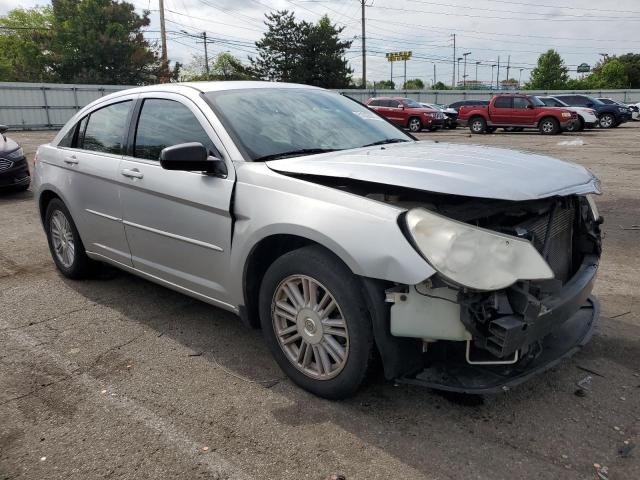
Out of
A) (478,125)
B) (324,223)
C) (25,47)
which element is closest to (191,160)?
(324,223)

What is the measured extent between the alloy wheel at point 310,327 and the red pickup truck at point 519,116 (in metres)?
23.9

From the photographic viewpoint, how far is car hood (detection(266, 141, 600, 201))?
2.56 meters

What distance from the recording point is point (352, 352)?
2729 mm

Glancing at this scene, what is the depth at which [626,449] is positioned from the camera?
8.27 ft

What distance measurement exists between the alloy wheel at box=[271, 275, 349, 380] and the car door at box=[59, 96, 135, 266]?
167 centimetres

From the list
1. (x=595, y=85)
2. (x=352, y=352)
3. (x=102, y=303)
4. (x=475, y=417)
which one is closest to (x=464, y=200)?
(x=352, y=352)

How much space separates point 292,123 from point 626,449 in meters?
2.58

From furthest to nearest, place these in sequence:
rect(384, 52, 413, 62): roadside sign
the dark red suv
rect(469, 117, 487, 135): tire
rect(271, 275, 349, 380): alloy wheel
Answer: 1. rect(384, 52, 413, 62): roadside sign
2. the dark red suv
3. rect(469, 117, 487, 135): tire
4. rect(271, 275, 349, 380): alloy wheel

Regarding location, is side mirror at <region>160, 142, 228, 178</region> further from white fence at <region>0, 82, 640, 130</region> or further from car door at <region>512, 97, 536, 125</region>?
white fence at <region>0, 82, 640, 130</region>

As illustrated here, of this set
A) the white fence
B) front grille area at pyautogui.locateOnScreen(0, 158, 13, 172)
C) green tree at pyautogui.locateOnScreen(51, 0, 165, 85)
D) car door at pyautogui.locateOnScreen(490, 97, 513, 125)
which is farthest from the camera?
green tree at pyautogui.locateOnScreen(51, 0, 165, 85)

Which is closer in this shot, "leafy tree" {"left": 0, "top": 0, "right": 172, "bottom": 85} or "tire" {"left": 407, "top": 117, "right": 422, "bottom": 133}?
"tire" {"left": 407, "top": 117, "right": 422, "bottom": 133}

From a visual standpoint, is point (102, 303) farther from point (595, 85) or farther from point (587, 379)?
point (595, 85)

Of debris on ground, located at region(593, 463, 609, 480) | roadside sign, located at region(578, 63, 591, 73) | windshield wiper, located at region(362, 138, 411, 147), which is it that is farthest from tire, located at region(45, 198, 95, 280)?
roadside sign, located at region(578, 63, 591, 73)

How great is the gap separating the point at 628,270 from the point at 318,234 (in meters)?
3.76
